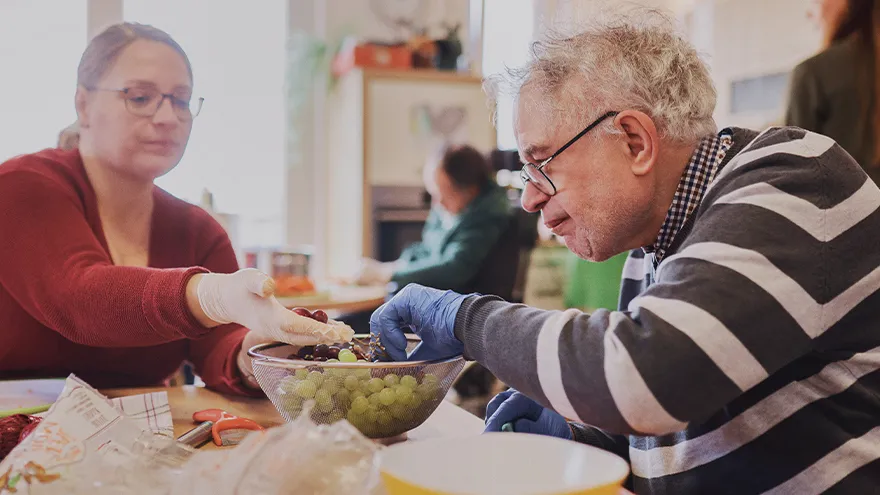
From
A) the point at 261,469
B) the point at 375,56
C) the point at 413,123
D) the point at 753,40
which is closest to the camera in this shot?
the point at 261,469

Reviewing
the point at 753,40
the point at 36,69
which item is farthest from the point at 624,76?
the point at 753,40

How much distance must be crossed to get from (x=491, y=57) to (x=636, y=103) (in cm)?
413

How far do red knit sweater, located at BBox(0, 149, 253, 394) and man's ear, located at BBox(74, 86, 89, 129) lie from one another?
0.05 metres

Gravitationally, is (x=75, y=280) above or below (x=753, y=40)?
below

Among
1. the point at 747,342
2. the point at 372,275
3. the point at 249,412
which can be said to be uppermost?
the point at 747,342

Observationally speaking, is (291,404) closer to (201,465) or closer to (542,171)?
(201,465)

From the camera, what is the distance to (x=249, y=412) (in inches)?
41.4

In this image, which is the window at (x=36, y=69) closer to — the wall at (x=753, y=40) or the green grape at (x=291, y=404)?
the green grape at (x=291, y=404)

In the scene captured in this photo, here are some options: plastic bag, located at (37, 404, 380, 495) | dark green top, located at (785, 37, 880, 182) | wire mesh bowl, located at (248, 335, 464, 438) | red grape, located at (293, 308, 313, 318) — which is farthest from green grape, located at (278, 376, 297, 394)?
dark green top, located at (785, 37, 880, 182)

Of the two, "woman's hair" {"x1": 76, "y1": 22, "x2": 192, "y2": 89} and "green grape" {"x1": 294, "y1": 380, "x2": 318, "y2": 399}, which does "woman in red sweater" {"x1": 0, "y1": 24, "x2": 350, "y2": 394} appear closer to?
"woman's hair" {"x1": 76, "y1": 22, "x2": 192, "y2": 89}

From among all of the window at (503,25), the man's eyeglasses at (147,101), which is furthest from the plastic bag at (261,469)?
the window at (503,25)

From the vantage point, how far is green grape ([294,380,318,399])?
0.84 metres

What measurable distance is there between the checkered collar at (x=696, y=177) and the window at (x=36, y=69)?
2.74 feet

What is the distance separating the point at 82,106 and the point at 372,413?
630mm
